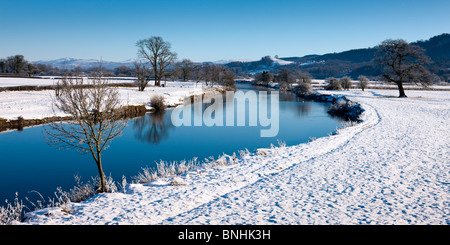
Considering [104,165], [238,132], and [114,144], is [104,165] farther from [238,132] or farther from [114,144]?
[238,132]

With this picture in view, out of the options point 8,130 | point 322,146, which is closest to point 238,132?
point 322,146

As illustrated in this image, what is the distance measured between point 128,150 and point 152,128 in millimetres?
6397

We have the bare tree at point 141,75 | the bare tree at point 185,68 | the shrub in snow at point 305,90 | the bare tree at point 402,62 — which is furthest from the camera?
the bare tree at point 185,68

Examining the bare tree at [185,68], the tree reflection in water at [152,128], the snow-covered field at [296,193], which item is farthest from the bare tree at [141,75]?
the bare tree at [185,68]

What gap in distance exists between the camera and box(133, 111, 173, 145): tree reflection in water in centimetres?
1755

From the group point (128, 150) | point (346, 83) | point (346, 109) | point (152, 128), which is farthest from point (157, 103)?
point (346, 83)

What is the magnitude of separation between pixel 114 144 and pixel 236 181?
10325mm

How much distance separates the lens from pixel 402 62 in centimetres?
3838

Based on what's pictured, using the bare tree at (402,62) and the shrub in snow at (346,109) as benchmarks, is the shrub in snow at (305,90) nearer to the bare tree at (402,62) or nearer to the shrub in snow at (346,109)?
the bare tree at (402,62)

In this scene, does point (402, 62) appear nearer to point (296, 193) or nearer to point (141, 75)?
point (141, 75)

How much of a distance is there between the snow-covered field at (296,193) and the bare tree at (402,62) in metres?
30.2

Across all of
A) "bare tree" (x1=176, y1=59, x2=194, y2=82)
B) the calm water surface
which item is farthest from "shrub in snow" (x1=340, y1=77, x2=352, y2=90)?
"bare tree" (x1=176, y1=59, x2=194, y2=82)

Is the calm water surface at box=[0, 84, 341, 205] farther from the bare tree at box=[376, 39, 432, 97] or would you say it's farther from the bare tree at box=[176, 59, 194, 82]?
the bare tree at box=[176, 59, 194, 82]

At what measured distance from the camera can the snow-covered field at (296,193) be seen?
5531 millimetres
